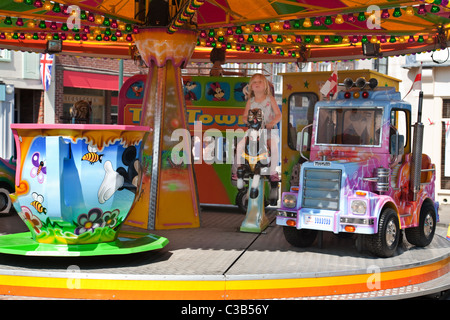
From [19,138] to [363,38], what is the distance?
768 cm

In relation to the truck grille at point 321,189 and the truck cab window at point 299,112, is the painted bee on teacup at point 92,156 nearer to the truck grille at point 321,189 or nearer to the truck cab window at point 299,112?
the truck grille at point 321,189

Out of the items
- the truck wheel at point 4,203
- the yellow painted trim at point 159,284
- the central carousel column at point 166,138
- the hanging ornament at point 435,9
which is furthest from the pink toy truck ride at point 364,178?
the truck wheel at point 4,203

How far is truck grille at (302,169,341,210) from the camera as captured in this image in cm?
833

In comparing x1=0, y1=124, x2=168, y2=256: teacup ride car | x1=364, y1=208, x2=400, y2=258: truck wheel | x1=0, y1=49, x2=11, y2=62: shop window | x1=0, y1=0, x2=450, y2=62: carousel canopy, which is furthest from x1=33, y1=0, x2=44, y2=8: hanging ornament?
x1=0, y1=49, x2=11, y2=62: shop window

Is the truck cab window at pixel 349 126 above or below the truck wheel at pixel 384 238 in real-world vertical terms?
above

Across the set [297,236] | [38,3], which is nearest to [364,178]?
[297,236]

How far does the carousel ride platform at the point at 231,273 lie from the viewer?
21.8ft

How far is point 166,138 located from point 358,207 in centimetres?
361

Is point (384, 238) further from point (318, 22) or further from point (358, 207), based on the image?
point (318, 22)

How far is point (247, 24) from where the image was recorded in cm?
1109

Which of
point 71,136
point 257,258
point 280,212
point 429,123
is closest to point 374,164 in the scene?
point 280,212

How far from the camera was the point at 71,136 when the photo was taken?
7.00 m

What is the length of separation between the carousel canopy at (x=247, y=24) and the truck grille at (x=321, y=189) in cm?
253

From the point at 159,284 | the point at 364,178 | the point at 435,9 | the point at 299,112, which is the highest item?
the point at 435,9
